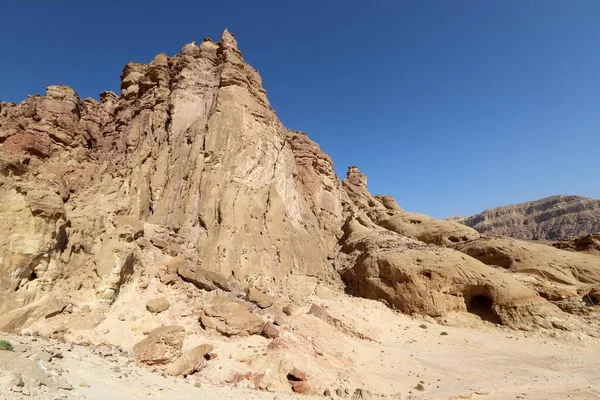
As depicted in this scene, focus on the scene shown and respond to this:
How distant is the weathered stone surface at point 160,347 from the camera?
10359 mm

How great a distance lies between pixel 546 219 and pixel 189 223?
113 m

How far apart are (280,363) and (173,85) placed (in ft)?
80.3

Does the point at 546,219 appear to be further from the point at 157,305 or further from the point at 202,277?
the point at 157,305

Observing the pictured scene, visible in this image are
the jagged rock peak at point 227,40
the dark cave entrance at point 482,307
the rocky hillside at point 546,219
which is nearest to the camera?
the dark cave entrance at point 482,307

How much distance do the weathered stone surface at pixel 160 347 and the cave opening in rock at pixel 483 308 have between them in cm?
1823

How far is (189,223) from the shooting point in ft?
66.2

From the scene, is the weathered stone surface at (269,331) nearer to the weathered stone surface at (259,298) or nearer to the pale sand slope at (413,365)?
the pale sand slope at (413,365)

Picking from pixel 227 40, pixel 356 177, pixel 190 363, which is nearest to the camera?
pixel 190 363

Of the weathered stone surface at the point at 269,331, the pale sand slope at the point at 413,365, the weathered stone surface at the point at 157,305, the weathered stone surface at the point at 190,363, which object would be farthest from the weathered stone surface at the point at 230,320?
the weathered stone surface at the point at 190,363

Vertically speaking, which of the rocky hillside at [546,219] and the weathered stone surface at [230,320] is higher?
the rocky hillside at [546,219]

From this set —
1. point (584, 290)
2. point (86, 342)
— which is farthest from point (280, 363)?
point (584, 290)

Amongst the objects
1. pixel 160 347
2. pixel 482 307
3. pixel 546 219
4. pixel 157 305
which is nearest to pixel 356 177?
pixel 482 307

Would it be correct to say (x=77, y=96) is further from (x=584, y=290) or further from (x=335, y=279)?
(x=584, y=290)

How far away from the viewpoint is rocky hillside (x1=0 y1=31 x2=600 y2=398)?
38.9 feet
